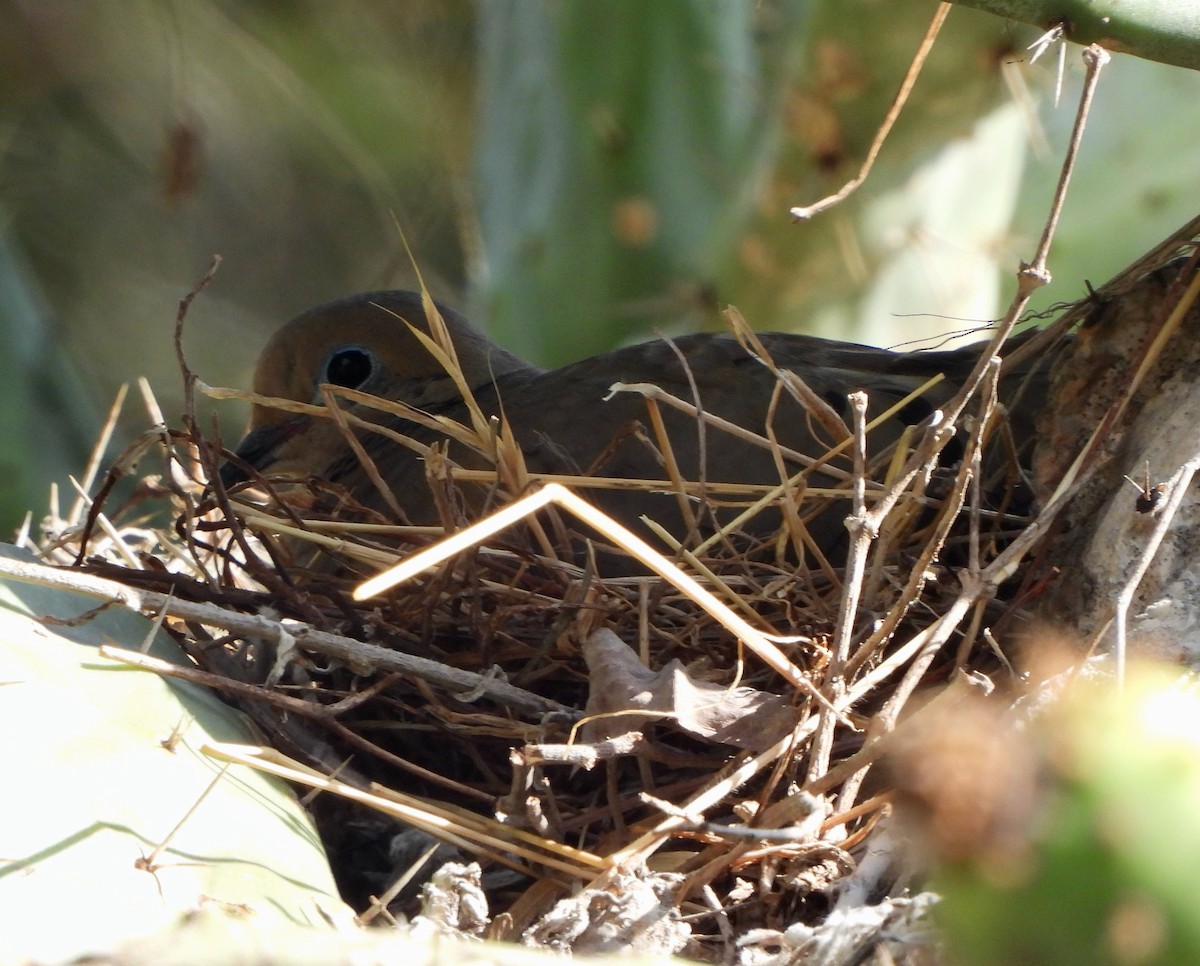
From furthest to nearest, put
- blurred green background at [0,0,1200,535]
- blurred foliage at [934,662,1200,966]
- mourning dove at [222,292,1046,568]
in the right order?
blurred green background at [0,0,1200,535] → mourning dove at [222,292,1046,568] → blurred foliage at [934,662,1200,966]

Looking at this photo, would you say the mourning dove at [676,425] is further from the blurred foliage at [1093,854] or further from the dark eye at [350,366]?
the blurred foliage at [1093,854]

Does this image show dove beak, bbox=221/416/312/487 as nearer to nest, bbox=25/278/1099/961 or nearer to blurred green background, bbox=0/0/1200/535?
blurred green background, bbox=0/0/1200/535

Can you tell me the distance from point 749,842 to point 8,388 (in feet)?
8.74

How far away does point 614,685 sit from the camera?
5.45ft

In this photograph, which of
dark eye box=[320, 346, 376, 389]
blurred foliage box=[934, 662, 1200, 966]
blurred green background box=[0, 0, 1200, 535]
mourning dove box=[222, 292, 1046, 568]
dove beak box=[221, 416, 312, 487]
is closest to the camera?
blurred foliage box=[934, 662, 1200, 966]

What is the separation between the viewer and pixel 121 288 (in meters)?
7.04

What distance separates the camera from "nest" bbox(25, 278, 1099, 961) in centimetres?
146

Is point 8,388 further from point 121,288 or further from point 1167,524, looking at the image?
point 121,288

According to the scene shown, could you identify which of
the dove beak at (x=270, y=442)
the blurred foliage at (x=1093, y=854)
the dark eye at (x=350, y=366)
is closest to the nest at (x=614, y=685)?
the blurred foliage at (x=1093, y=854)

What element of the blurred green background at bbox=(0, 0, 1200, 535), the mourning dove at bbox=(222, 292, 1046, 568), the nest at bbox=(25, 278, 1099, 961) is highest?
the blurred green background at bbox=(0, 0, 1200, 535)

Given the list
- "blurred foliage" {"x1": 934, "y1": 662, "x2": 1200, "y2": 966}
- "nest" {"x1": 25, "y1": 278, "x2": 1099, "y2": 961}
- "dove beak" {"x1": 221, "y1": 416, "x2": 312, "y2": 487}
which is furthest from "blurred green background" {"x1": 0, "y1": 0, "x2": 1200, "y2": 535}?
"blurred foliage" {"x1": 934, "y1": 662, "x2": 1200, "y2": 966}

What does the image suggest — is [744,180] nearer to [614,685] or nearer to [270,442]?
[270,442]

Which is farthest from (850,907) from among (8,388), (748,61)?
(8,388)

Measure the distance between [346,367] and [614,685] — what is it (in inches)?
62.8
